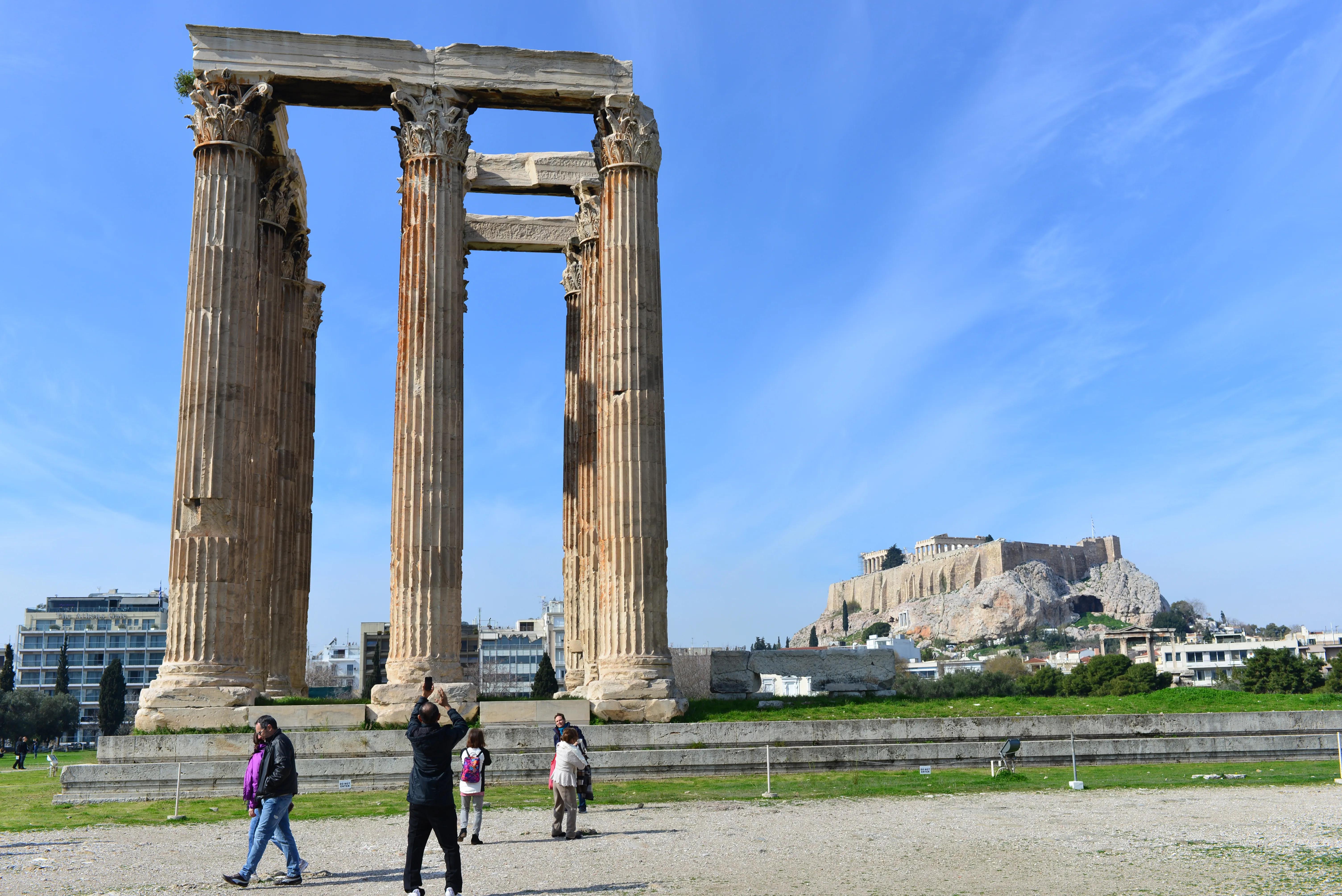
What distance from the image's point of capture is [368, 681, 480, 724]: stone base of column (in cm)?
2458

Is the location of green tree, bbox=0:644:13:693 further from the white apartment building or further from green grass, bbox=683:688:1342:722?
green grass, bbox=683:688:1342:722

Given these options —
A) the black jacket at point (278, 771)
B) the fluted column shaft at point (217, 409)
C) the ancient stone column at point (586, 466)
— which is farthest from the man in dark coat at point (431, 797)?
the ancient stone column at point (586, 466)

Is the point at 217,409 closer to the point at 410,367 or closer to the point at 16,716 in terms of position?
the point at 410,367

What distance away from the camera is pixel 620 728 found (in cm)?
2450

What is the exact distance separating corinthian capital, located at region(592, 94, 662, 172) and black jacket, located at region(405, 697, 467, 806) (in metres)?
20.4

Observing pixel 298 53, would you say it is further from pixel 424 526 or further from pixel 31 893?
pixel 31 893

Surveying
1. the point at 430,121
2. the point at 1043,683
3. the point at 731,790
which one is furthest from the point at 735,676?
the point at 1043,683

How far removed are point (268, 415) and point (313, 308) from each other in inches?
281

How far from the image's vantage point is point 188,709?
79.6 ft

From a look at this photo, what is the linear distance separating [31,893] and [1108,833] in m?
12.9

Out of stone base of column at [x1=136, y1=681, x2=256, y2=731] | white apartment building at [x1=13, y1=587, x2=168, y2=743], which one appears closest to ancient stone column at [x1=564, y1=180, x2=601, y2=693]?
stone base of column at [x1=136, y1=681, x2=256, y2=731]

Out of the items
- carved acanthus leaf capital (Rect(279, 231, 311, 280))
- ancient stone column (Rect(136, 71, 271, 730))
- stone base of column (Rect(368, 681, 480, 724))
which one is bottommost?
stone base of column (Rect(368, 681, 480, 724))

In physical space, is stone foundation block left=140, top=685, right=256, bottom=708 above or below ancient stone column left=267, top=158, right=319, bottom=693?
below

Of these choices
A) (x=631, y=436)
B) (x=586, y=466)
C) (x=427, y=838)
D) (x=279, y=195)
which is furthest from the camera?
(x=586, y=466)
